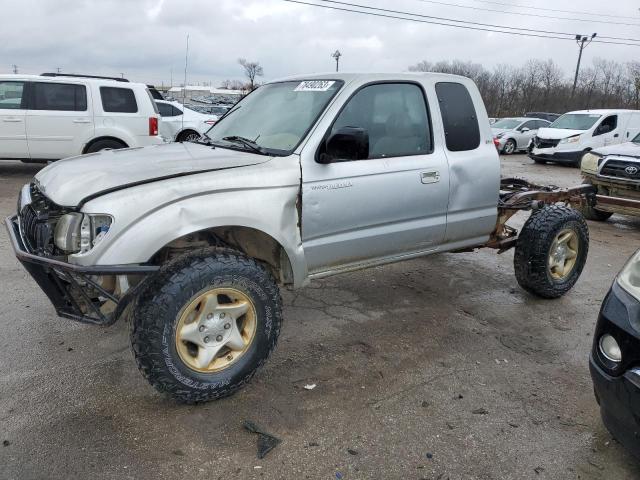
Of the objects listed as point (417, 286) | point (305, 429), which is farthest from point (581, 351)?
point (305, 429)

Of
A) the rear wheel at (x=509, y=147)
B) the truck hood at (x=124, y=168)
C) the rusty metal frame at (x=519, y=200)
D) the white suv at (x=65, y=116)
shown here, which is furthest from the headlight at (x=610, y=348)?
the rear wheel at (x=509, y=147)

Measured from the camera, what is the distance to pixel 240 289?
2.94 m

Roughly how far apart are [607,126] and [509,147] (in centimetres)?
475

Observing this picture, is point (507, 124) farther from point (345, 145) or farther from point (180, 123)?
point (345, 145)

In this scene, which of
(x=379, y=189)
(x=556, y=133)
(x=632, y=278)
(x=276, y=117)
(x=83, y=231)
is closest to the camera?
(x=632, y=278)

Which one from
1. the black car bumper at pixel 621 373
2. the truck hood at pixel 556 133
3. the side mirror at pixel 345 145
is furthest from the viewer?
the truck hood at pixel 556 133

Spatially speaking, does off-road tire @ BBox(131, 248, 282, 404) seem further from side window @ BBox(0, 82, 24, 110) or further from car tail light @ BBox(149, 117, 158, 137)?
side window @ BBox(0, 82, 24, 110)

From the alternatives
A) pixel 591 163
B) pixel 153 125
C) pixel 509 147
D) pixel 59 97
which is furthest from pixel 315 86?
pixel 509 147

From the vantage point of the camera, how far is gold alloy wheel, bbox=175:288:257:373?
113 inches

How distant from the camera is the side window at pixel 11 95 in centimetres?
971

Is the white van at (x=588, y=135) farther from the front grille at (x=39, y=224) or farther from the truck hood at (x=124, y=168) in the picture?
the front grille at (x=39, y=224)

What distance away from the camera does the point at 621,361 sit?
2357mm

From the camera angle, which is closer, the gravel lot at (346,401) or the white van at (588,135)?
the gravel lot at (346,401)

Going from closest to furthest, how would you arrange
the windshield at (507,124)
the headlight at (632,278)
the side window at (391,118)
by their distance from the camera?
the headlight at (632,278), the side window at (391,118), the windshield at (507,124)
